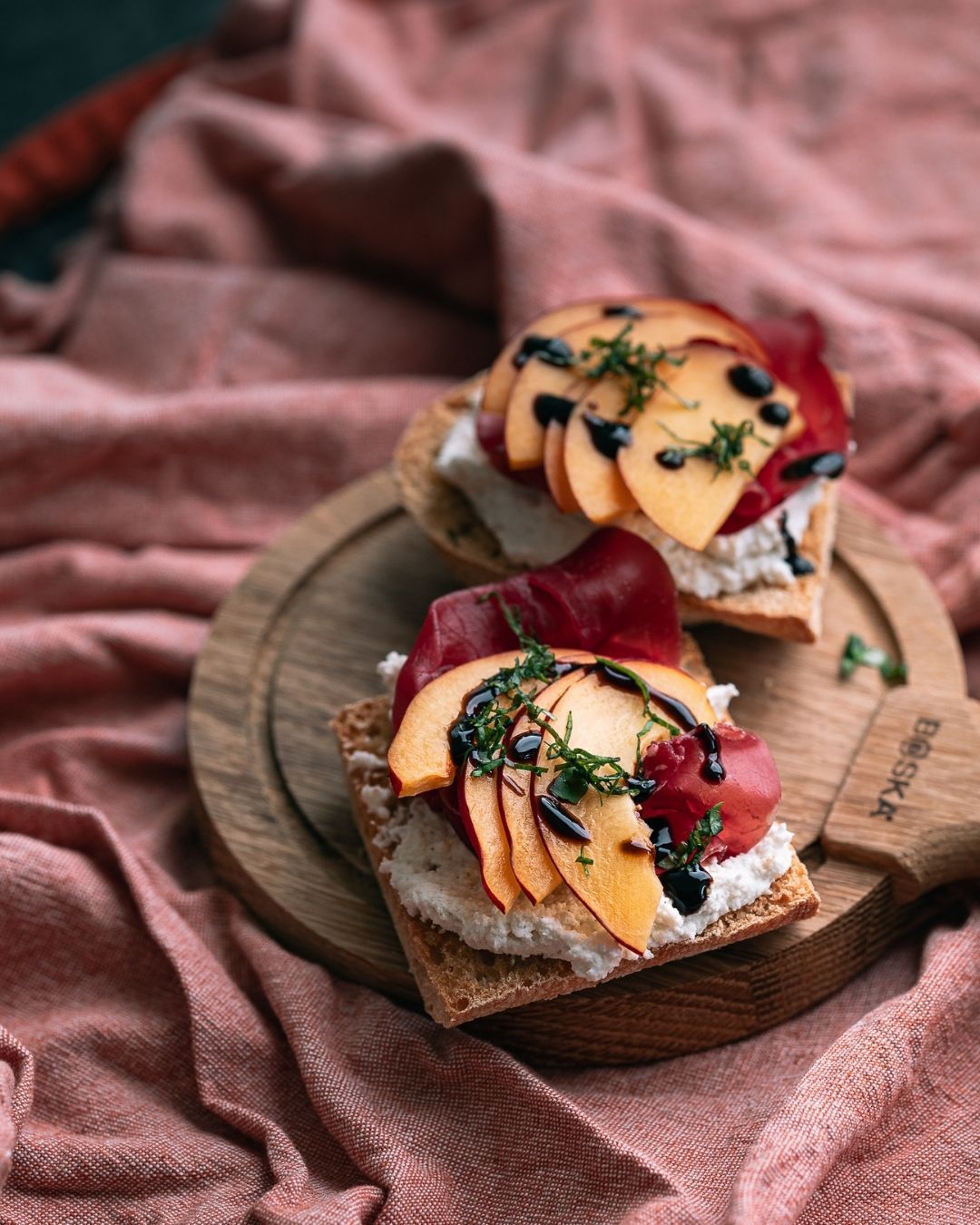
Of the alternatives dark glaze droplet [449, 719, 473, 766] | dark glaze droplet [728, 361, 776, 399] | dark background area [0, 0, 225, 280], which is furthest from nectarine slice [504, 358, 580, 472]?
dark background area [0, 0, 225, 280]

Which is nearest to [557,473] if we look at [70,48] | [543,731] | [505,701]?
[505,701]

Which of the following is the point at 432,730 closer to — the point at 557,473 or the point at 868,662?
the point at 557,473

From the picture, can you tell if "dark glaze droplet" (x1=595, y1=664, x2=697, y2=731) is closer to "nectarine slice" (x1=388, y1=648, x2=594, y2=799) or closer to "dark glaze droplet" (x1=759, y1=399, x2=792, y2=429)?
"nectarine slice" (x1=388, y1=648, x2=594, y2=799)

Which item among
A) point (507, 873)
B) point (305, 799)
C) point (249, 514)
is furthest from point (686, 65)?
point (507, 873)

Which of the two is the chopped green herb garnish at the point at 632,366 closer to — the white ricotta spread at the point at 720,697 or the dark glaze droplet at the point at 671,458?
the dark glaze droplet at the point at 671,458

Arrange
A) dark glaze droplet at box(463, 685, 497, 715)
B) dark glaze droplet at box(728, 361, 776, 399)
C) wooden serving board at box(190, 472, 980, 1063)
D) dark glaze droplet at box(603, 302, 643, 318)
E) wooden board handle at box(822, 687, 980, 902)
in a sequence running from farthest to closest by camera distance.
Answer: dark glaze droplet at box(603, 302, 643, 318) < dark glaze droplet at box(728, 361, 776, 399) < wooden board handle at box(822, 687, 980, 902) < wooden serving board at box(190, 472, 980, 1063) < dark glaze droplet at box(463, 685, 497, 715)

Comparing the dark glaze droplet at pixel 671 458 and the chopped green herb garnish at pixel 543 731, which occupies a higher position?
the dark glaze droplet at pixel 671 458

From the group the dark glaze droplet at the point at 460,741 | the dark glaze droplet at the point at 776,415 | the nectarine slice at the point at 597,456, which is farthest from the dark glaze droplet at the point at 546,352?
the dark glaze droplet at the point at 460,741
